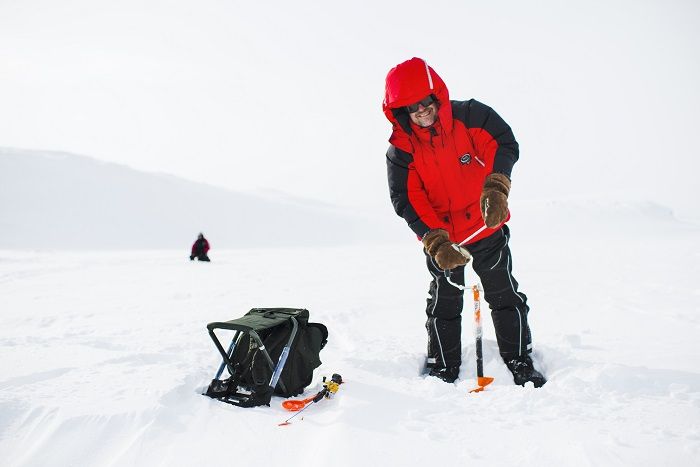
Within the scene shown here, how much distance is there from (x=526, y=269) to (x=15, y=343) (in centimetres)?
916

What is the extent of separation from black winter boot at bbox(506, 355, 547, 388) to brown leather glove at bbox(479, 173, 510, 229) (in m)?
1.05

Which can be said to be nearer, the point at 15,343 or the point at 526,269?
the point at 15,343

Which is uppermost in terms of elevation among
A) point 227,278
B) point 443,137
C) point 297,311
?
point 443,137

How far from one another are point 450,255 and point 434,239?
17 centimetres

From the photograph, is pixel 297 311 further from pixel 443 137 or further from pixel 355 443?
pixel 443 137

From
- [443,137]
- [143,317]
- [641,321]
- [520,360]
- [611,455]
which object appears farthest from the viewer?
[143,317]

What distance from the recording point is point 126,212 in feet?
96.3

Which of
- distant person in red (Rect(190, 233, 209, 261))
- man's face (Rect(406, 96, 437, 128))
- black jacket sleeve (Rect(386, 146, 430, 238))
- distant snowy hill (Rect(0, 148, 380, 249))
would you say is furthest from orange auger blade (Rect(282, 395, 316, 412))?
distant snowy hill (Rect(0, 148, 380, 249))

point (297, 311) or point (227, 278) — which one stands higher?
point (297, 311)

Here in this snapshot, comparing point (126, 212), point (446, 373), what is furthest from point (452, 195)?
point (126, 212)

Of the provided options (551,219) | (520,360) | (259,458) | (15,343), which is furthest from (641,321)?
(551,219)

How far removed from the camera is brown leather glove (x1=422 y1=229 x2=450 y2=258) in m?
2.92

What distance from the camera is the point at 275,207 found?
39.4 m

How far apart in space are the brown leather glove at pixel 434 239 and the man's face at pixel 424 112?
72cm
